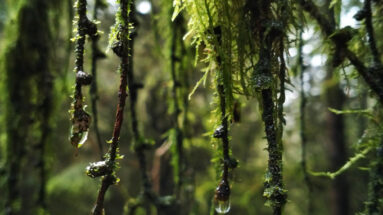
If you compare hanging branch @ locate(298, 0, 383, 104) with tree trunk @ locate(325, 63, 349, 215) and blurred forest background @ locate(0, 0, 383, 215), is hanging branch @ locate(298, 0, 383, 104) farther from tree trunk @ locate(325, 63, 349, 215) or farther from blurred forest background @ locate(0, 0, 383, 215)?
tree trunk @ locate(325, 63, 349, 215)

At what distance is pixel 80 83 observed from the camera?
0.77 metres

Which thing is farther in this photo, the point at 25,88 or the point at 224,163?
the point at 25,88

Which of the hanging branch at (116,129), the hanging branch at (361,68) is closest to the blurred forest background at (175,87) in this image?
the hanging branch at (361,68)

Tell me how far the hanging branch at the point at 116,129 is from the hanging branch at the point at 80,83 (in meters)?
0.07

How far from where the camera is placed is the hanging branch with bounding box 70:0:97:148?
2.52ft

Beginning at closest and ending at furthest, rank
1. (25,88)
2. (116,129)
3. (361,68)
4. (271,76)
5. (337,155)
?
(116,129) → (271,76) → (361,68) → (25,88) → (337,155)

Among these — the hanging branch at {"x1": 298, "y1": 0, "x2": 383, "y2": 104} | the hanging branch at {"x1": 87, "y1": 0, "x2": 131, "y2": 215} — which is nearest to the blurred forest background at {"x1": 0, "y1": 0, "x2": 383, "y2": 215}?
the hanging branch at {"x1": 298, "y1": 0, "x2": 383, "y2": 104}

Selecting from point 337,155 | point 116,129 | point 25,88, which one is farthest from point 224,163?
point 337,155

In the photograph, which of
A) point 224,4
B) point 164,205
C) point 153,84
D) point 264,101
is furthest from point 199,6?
point 153,84

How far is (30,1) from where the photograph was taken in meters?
2.00

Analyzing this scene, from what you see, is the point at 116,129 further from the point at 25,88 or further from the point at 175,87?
the point at 25,88

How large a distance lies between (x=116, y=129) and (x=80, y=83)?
0.14m

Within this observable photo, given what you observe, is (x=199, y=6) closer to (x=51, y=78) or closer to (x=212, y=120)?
(x=212, y=120)

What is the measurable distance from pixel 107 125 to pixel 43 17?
3.71 meters
